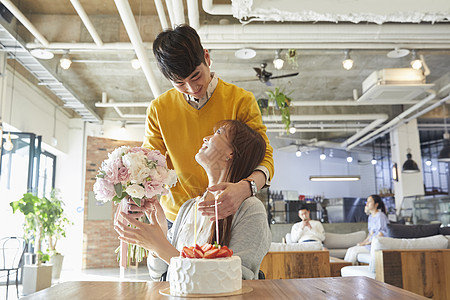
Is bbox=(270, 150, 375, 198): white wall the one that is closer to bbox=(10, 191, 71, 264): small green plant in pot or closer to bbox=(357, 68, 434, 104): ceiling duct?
bbox=(357, 68, 434, 104): ceiling duct

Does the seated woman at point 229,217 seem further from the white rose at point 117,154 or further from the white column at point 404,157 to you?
the white column at point 404,157

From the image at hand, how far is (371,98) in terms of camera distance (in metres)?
7.73

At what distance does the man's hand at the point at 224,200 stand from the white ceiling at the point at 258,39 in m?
2.75

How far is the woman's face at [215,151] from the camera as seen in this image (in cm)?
150

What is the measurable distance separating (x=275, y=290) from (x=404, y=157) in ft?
37.6

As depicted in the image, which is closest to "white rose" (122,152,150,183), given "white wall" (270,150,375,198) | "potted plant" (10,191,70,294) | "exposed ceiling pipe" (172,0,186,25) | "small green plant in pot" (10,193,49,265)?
"exposed ceiling pipe" (172,0,186,25)

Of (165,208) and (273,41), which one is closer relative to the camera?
(165,208)

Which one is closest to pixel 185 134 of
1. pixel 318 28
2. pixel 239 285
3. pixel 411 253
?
pixel 239 285

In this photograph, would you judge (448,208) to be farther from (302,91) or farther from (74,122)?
(74,122)

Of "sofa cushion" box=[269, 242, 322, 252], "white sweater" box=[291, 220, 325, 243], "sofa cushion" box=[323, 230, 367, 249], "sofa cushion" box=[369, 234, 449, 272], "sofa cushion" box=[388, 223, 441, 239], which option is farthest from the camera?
"sofa cushion" box=[323, 230, 367, 249]

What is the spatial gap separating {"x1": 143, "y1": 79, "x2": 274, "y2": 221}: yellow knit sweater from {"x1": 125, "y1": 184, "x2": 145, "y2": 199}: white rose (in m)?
0.38

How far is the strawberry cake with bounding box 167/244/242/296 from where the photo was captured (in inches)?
36.4

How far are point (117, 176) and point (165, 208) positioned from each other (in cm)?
46

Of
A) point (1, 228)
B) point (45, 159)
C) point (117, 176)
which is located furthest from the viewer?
point (45, 159)
